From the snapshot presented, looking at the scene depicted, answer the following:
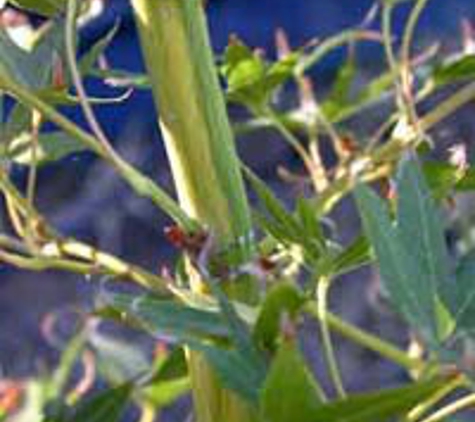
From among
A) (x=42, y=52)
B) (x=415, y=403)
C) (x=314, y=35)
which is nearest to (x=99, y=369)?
(x=42, y=52)

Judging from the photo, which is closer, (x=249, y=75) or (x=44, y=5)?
(x=44, y=5)

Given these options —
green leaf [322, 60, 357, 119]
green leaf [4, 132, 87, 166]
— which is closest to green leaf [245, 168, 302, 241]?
green leaf [4, 132, 87, 166]

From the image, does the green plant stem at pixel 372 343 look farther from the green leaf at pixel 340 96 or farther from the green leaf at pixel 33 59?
the green leaf at pixel 340 96

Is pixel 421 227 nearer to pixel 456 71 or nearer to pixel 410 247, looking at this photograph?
pixel 410 247

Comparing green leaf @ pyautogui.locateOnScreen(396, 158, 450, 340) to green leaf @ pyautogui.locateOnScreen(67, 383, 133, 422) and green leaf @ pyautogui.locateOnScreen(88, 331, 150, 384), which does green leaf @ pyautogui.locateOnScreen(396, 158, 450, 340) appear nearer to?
green leaf @ pyautogui.locateOnScreen(67, 383, 133, 422)

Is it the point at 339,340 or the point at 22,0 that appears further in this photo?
the point at 339,340

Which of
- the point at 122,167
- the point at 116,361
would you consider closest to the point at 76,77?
the point at 122,167

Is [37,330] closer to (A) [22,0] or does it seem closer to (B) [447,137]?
(B) [447,137]
